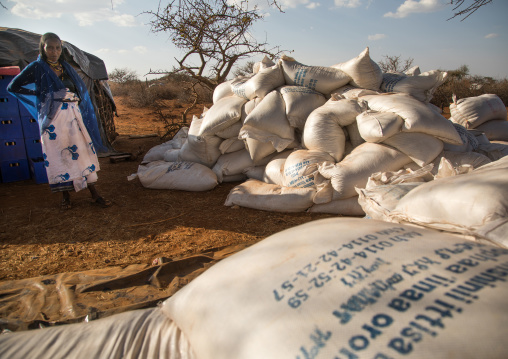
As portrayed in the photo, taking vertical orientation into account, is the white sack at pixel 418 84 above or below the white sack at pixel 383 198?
above

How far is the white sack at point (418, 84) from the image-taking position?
3.04 metres

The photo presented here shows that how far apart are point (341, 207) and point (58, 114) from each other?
8.61 ft

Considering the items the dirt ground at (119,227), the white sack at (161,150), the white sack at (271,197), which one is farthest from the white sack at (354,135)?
the white sack at (161,150)

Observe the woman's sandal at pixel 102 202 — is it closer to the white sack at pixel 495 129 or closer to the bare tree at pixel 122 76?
the white sack at pixel 495 129

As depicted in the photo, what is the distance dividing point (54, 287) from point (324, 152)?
7.12 ft

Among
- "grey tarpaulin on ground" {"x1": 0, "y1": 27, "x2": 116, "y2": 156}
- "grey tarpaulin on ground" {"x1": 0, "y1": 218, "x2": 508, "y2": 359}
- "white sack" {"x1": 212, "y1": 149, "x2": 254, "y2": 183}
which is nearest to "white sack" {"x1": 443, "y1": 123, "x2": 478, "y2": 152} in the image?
"white sack" {"x1": 212, "y1": 149, "x2": 254, "y2": 183}

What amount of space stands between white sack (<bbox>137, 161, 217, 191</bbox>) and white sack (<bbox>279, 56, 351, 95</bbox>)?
1.32 m

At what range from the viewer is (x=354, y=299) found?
756 mm

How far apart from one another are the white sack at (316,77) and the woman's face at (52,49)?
2110mm

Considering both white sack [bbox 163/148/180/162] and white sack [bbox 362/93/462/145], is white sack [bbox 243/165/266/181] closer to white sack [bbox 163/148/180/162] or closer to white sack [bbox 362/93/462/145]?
white sack [bbox 163/148/180/162]

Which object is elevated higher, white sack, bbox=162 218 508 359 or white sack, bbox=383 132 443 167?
white sack, bbox=383 132 443 167

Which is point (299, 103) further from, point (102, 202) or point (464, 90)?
point (464, 90)

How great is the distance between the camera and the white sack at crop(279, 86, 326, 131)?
3.08 m

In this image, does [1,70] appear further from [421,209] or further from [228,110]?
[421,209]
